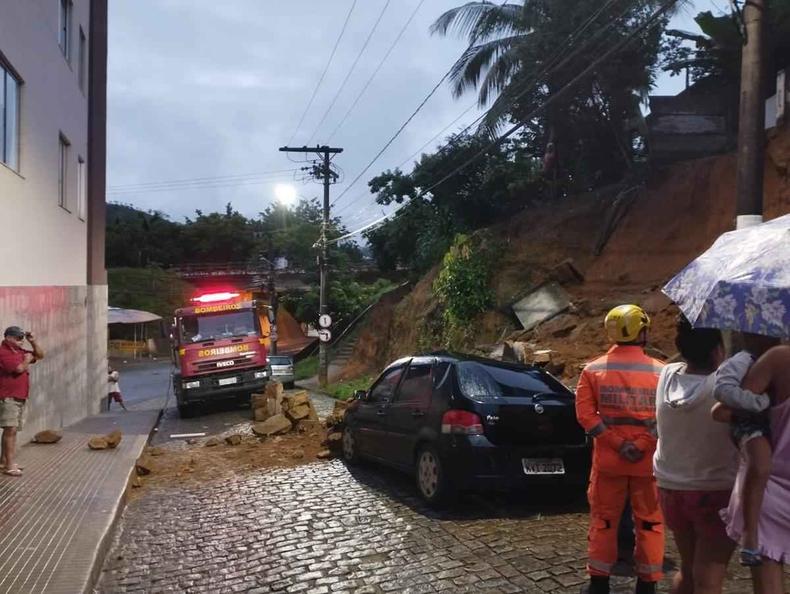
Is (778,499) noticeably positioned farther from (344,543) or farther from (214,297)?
(214,297)

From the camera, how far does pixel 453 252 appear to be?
22.8 meters

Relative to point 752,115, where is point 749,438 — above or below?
below

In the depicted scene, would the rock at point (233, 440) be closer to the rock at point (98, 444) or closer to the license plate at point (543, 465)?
the rock at point (98, 444)

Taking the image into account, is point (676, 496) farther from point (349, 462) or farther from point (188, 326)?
point (188, 326)

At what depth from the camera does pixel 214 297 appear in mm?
18219

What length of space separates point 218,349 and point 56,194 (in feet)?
19.1

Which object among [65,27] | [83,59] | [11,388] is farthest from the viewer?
[83,59]

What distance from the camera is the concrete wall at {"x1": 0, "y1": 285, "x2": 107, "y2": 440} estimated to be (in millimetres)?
11188

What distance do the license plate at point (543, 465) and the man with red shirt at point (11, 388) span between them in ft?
18.4

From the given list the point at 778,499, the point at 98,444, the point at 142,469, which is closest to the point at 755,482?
the point at 778,499

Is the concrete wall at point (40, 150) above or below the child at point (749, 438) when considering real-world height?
above

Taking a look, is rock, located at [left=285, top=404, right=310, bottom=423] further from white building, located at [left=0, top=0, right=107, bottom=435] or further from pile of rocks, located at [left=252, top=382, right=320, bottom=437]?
white building, located at [left=0, top=0, right=107, bottom=435]

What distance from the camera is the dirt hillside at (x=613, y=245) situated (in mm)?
15195

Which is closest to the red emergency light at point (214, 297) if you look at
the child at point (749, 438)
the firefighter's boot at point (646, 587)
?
the firefighter's boot at point (646, 587)
